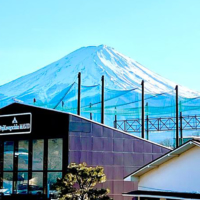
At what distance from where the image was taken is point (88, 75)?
484 feet

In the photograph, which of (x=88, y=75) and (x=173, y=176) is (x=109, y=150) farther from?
(x=88, y=75)

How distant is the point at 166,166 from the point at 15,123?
11.7 meters

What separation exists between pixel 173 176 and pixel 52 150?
30.2 ft

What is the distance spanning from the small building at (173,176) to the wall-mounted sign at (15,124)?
910 cm

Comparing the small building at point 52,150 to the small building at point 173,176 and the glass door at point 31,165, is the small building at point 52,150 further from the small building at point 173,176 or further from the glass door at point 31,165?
the small building at point 173,176

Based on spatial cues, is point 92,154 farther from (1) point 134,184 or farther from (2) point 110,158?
(1) point 134,184

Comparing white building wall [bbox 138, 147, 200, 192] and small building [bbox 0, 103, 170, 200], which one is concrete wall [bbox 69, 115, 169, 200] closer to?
small building [bbox 0, 103, 170, 200]

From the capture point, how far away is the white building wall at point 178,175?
2205cm

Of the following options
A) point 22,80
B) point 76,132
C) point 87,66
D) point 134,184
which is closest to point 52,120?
point 76,132

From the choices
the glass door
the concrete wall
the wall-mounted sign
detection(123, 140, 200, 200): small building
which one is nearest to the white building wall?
detection(123, 140, 200, 200): small building

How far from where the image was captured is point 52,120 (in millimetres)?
30391

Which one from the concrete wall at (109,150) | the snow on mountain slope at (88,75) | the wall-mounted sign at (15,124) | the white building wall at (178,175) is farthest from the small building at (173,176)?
the snow on mountain slope at (88,75)

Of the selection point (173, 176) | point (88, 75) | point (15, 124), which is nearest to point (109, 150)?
point (15, 124)

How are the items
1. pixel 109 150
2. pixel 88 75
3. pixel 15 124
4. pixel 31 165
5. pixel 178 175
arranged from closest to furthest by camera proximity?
1. pixel 178 175
2. pixel 31 165
3. pixel 109 150
4. pixel 15 124
5. pixel 88 75
